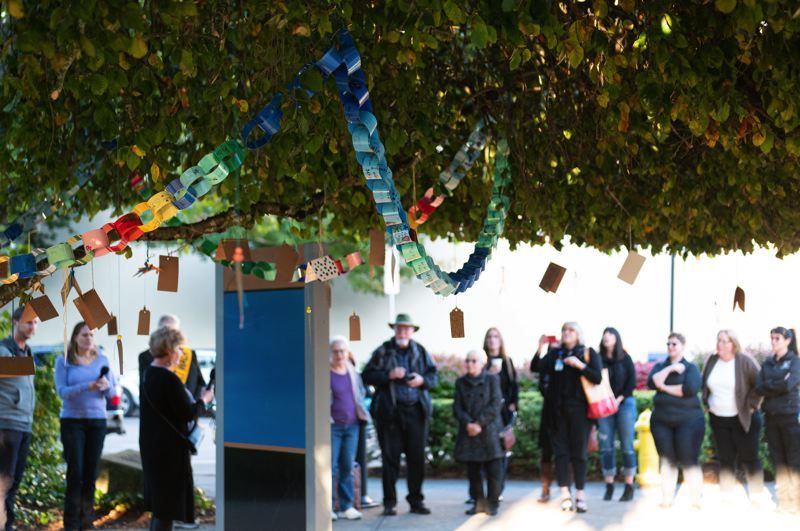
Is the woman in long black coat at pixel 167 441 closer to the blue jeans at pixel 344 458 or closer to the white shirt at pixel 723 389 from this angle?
the blue jeans at pixel 344 458

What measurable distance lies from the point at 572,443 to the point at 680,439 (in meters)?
1.06

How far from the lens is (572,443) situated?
1052 centimetres

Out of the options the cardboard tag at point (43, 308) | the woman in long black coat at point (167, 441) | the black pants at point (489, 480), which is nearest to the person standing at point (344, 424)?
the black pants at point (489, 480)

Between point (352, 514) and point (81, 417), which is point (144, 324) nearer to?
point (81, 417)

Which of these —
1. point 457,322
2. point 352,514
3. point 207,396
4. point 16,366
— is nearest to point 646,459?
point 352,514

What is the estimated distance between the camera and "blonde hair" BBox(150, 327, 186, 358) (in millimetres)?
7375

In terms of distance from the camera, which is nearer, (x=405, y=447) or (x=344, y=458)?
(x=344, y=458)

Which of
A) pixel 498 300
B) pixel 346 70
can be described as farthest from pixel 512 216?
pixel 498 300

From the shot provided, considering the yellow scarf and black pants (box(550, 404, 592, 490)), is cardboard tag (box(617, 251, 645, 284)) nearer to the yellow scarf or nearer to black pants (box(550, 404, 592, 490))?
the yellow scarf

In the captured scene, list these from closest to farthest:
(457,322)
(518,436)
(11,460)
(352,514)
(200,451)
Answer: (457,322) < (11,460) < (352,514) < (518,436) < (200,451)

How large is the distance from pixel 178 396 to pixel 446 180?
9.09 ft

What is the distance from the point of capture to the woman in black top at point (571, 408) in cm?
1041

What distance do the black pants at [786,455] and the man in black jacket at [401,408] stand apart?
332 centimetres

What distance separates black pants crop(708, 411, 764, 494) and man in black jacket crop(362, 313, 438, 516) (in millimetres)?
2870
